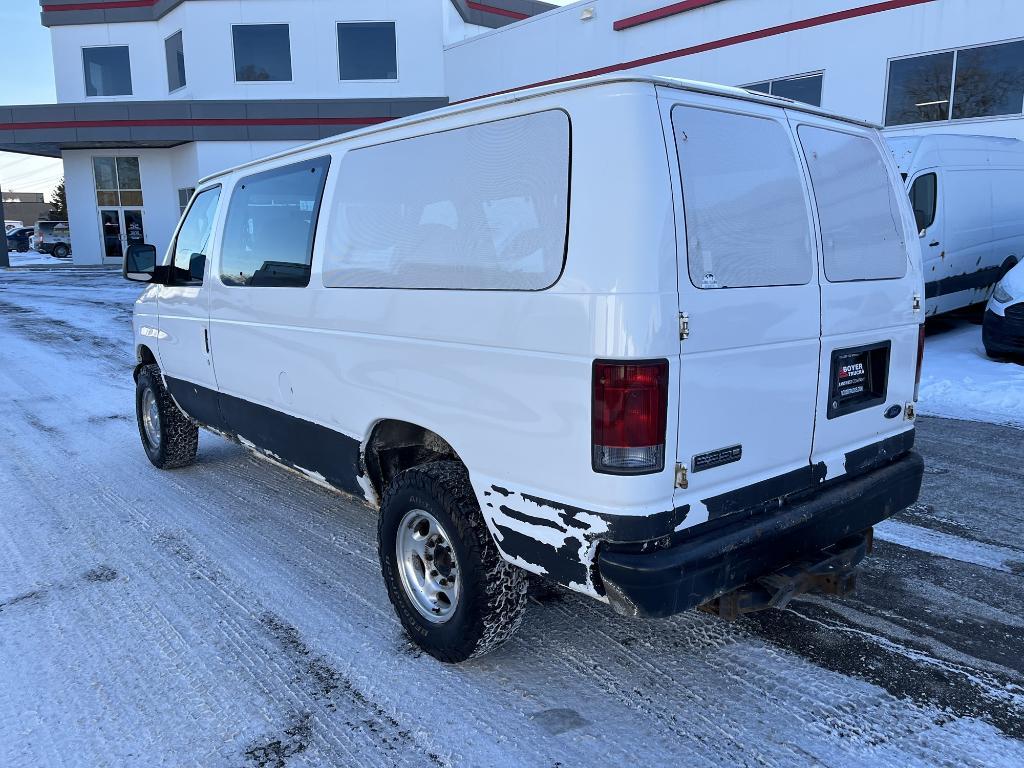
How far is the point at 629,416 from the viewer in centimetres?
238

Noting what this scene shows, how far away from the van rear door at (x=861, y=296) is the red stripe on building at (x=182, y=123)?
74.7 feet

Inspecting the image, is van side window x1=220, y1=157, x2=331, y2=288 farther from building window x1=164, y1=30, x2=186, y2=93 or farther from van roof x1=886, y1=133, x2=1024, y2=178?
building window x1=164, y1=30, x2=186, y2=93

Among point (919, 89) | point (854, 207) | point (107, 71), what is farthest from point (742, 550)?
point (107, 71)

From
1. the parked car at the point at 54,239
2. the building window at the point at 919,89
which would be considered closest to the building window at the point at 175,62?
the parked car at the point at 54,239

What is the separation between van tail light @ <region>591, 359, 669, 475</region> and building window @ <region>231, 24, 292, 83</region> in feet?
86.7

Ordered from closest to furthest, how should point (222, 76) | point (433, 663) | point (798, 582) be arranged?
point (798, 582) → point (433, 663) → point (222, 76)

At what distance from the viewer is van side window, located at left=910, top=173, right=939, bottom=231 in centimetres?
973

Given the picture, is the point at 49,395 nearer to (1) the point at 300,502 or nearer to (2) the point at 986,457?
(1) the point at 300,502

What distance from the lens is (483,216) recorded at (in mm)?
2807

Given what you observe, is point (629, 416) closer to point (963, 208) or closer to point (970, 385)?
point (970, 385)

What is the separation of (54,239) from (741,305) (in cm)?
4692

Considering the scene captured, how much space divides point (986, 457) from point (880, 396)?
3190 mm

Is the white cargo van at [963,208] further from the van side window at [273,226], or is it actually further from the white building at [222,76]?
the white building at [222,76]

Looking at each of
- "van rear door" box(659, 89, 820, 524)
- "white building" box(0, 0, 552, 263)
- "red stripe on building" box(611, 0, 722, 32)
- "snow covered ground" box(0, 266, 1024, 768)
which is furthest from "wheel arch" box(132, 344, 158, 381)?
"white building" box(0, 0, 552, 263)
